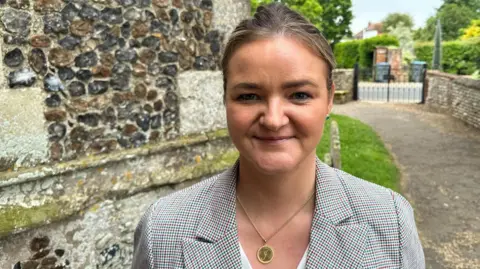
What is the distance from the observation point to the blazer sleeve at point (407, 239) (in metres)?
1.44

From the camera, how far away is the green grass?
796cm

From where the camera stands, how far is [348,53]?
31.7m

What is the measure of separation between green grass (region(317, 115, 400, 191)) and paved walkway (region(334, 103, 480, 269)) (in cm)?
25

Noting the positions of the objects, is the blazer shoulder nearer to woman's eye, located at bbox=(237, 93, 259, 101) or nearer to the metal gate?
woman's eye, located at bbox=(237, 93, 259, 101)

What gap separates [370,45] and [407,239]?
96.8 feet

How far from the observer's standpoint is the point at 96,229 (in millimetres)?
3484

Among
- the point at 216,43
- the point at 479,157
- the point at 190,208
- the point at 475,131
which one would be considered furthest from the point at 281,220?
the point at 475,131

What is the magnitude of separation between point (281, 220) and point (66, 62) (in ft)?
7.34

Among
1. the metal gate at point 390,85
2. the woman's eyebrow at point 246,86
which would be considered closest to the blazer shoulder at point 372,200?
the woman's eyebrow at point 246,86

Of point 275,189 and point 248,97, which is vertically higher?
point 248,97

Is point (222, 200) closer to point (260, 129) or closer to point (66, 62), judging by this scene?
point (260, 129)

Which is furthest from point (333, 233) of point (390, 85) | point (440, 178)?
point (390, 85)

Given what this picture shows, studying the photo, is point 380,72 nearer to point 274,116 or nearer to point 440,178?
point 440,178

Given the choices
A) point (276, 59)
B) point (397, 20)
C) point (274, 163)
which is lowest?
point (274, 163)
